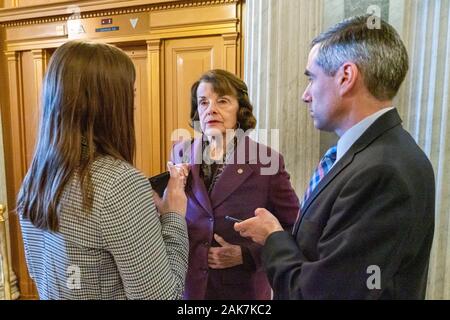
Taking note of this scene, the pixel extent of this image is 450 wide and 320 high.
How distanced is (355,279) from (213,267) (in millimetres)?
624

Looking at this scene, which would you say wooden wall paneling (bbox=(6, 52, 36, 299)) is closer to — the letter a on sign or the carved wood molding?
the carved wood molding

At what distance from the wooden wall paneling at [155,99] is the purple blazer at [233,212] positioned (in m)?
1.08

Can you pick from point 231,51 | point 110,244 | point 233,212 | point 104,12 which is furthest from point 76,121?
point 104,12

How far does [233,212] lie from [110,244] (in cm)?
57

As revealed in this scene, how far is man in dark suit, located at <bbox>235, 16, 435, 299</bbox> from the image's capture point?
0.67 metres

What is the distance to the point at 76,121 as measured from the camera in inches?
29.0

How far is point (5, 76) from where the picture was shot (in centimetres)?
270

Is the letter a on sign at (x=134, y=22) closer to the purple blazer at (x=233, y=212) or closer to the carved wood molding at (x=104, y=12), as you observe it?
the carved wood molding at (x=104, y=12)

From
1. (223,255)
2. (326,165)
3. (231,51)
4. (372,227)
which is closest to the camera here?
(372,227)

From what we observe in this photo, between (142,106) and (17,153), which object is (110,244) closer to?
(142,106)

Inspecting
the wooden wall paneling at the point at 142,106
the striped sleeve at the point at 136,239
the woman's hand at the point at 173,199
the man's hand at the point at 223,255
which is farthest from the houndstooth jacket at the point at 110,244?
the wooden wall paneling at the point at 142,106

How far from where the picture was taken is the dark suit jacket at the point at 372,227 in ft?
2.20
